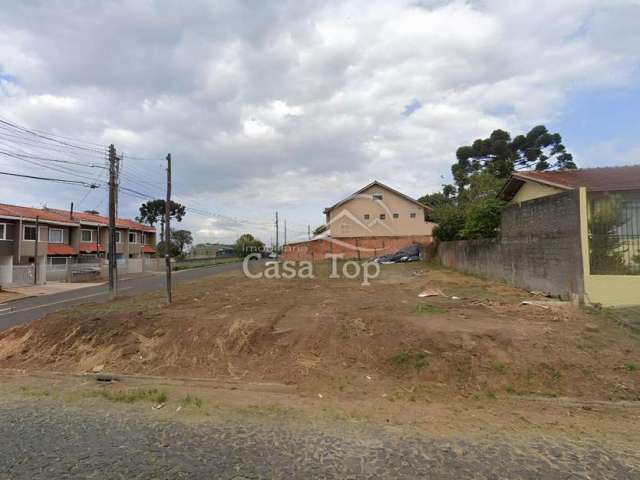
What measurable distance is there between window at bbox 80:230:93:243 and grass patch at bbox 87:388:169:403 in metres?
36.3

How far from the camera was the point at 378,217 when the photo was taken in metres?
37.4

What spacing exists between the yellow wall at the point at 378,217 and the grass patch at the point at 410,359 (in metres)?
31.6

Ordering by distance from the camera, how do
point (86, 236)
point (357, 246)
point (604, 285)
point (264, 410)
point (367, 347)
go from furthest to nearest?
point (86, 236), point (357, 246), point (604, 285), point (367, 347), point (264, 410)

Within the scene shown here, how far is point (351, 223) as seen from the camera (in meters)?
37.8

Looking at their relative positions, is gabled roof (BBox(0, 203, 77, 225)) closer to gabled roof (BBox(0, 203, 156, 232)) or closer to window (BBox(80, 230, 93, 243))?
gabled roof (BBox(0, 203, 156, 232))

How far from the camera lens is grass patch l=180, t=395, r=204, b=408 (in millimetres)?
4707

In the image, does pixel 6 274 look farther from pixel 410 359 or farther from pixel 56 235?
pixel 410 359

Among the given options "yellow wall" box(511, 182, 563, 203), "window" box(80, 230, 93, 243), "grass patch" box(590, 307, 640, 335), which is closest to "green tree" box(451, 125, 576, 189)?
"yellow wall" box(511, 182, 563, 203)

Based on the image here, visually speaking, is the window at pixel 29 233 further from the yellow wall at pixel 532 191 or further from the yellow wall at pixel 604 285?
the yellow wall at pixel 604 285

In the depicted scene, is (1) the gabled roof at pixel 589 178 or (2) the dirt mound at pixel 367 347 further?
(1) the gabled roof at pixel 589 178

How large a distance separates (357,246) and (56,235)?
2784 cm

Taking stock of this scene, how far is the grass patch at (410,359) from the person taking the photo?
5.59m

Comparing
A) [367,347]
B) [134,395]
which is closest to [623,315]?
[367,347]

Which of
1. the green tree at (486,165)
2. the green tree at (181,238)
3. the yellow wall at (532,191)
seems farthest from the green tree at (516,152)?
the green tree at (181,238)
